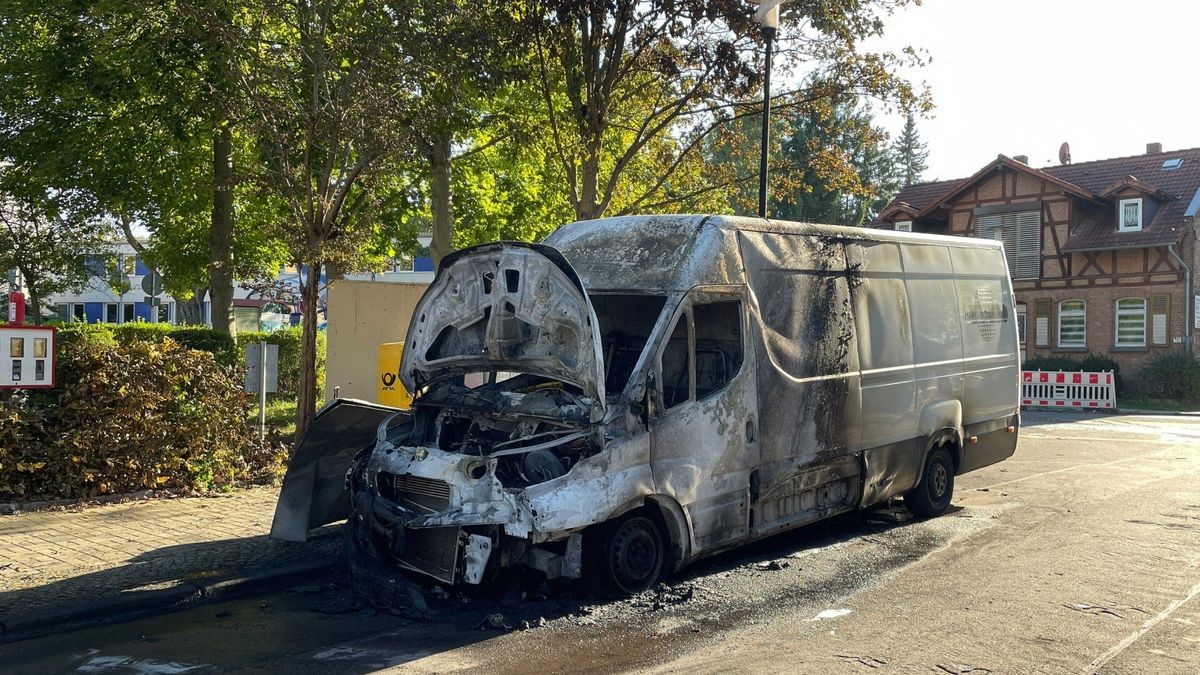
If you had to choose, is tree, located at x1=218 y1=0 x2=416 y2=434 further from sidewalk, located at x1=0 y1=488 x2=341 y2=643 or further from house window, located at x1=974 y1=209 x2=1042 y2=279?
house window, located at x1=974 y1=209 x2=1042 y2=279

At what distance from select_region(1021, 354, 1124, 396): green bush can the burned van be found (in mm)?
26336

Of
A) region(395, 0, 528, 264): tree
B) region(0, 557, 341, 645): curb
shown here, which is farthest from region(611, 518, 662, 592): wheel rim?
region(395, 0, 528, 264): tree

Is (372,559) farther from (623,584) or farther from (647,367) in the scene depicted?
(647,367)

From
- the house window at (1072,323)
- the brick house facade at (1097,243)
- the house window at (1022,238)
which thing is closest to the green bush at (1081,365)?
the brick house facade at (1097,243)

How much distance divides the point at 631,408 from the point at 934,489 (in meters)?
4.70

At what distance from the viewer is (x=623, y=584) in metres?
6.92

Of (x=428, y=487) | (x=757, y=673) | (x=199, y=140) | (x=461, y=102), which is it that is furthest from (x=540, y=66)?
(x=757, y=673)

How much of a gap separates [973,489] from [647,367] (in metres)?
6.67

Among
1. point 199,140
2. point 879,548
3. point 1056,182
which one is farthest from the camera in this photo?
point 1056,182

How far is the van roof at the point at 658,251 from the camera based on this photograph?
7.61 metres

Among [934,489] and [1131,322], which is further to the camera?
[1131,322]

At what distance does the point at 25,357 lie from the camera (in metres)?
9.30

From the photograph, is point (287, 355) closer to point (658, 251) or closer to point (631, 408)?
point (658, 251)

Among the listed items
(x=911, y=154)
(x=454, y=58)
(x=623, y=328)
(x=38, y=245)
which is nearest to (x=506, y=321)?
(x=623, y=328)
